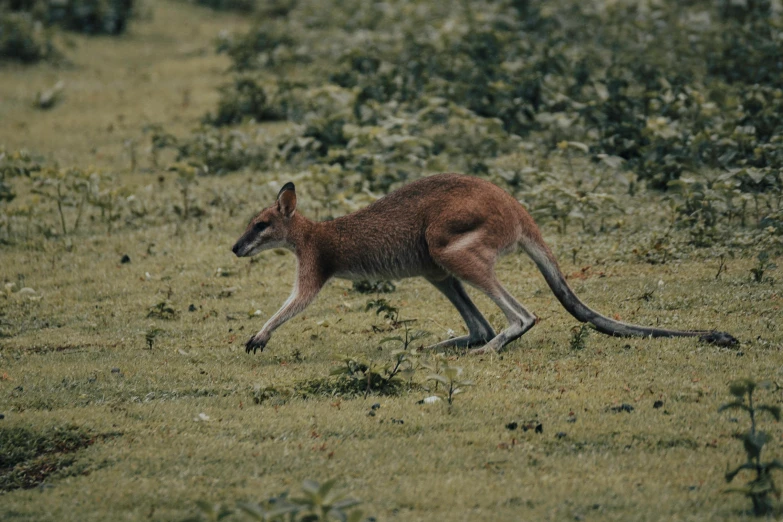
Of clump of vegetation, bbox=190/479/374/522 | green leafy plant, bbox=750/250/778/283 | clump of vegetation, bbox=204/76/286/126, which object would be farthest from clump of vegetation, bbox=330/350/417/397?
clump of vegetation, bbox=204/76/286/126

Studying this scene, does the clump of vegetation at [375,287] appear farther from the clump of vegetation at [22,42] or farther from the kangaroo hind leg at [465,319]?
the clump of vegetation at [22,42]

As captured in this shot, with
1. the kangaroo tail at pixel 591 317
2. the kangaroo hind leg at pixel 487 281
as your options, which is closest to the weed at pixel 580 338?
the kangaroo tail at pixel 591 317

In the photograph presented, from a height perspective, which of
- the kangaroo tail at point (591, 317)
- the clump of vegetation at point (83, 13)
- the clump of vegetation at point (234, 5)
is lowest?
the clump of vegetation at point (234, 5)

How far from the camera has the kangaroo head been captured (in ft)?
25.4

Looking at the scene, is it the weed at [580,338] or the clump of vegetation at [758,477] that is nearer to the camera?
the clump of vegetation at [758,477]

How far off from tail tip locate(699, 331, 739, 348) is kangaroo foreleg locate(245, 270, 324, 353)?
8.89 feet

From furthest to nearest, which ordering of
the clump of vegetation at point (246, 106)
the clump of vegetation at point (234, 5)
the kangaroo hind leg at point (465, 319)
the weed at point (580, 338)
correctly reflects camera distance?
the clump of vegetation at point (234, 5), the clump of vegetation at point (246, 106), the kangaroo hind leg at point (465, 319), the weed at point (580, 338)

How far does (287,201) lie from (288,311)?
0.91m

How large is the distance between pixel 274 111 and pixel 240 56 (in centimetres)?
277

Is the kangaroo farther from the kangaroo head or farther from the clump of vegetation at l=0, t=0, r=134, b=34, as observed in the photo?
the clump of vegetation at l=0, t=0, r=134, b=34

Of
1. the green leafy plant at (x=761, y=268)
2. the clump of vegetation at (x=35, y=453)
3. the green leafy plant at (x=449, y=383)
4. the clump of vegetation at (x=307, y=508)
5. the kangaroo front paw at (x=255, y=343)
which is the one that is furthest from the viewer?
the green leafy plant at (x=761, y=268)

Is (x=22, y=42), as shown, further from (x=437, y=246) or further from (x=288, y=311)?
(x=437, y=246)

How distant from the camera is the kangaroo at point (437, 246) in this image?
23.0 ft

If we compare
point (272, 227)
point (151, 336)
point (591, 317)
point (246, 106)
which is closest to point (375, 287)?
point (272, 227)
